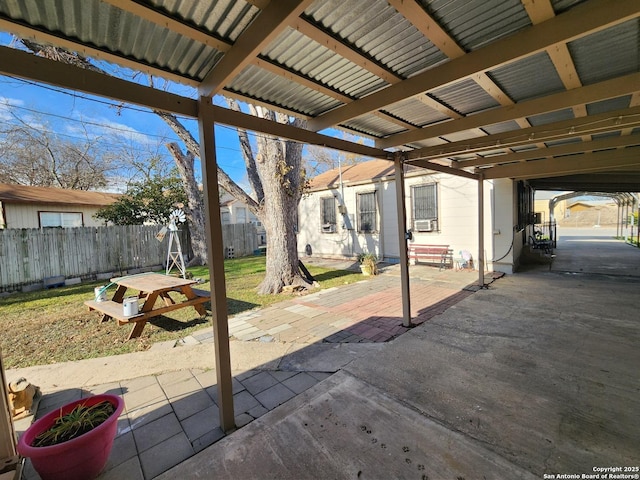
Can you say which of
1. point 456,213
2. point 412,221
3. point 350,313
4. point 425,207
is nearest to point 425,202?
point 425,207

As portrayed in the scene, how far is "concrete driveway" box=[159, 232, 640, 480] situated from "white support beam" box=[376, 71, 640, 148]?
8.72 ft

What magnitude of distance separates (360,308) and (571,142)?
178 inches

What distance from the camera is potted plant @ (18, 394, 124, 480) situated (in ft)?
5.30

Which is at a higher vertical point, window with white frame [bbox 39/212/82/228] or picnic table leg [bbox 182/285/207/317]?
window with white frame [bbox 39/212/82/228]

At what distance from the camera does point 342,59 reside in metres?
2.15

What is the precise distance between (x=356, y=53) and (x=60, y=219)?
47.0ft

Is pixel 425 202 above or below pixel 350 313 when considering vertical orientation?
above

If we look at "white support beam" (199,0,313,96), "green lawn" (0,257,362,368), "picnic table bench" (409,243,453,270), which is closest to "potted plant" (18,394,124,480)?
"green lawn" (0,257,362,368)

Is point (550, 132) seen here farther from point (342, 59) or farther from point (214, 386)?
point (214, 386)

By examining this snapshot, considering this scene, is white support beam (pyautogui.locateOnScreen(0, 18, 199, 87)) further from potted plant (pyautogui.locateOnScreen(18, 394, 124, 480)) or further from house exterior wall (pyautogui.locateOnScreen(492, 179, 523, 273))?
house exterior wall (pyautogui.locateOnScreen(492, 179, 523, 273))

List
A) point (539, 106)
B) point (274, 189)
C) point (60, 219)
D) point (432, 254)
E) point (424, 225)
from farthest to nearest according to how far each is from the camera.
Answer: point (60, 219) → point (424, 225) → point (432, 254) → point (274, 189) → point (539, 106)

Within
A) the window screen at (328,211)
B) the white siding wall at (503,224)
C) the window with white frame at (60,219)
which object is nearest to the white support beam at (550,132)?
the white siding wall at (503,224)

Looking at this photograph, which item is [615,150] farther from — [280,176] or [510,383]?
[280,176]

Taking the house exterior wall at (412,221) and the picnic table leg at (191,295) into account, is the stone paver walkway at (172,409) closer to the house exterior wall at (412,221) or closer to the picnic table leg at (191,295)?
the picnic table leg at (191,295)
